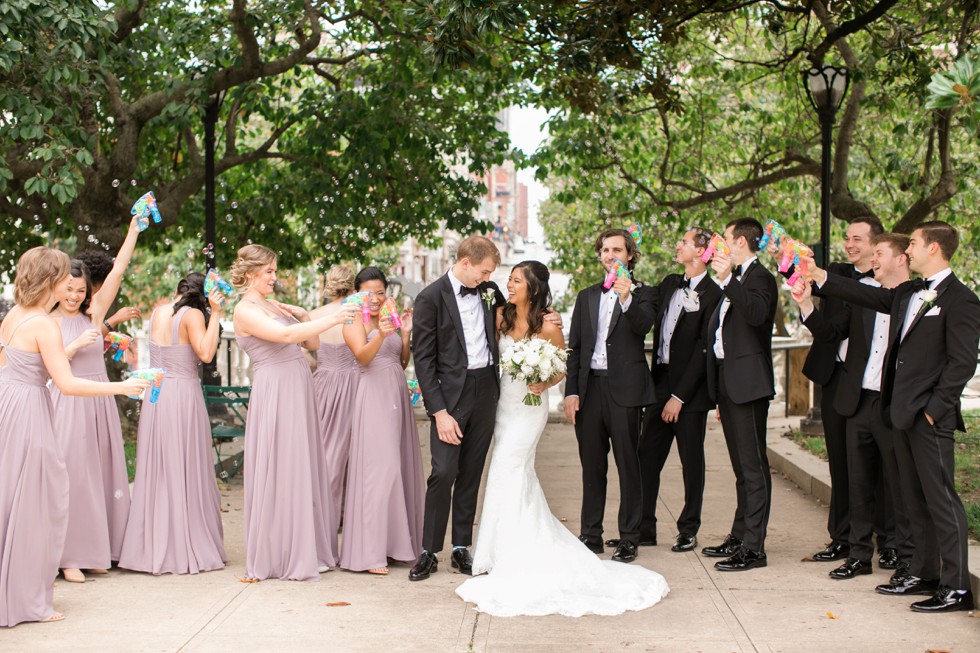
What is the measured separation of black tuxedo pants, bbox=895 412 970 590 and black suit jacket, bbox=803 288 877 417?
2.06 ft

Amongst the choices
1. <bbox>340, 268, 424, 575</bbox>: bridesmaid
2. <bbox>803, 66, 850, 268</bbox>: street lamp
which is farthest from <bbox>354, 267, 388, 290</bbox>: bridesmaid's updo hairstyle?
<bbox>803, 66, 850, 268</bbox>: street lamp

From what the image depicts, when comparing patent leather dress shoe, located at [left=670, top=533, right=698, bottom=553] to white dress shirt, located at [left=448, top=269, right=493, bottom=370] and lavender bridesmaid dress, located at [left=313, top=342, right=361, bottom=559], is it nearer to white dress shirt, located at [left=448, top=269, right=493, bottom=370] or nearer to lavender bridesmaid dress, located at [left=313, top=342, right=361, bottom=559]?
white dress shirt, located at [left=448, top=269, right=493, bottom=370]

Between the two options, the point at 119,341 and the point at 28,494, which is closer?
the point at 28,494

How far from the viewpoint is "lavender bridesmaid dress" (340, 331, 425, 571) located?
7.39 m

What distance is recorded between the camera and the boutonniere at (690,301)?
788 centimetres

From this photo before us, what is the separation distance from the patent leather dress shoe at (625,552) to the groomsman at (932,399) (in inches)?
65.4

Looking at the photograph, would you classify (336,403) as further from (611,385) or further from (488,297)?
(611,385)

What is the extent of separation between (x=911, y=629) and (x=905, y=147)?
13322mm

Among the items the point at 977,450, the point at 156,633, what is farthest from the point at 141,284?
the point at 156,633

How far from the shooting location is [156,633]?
19.3 feet

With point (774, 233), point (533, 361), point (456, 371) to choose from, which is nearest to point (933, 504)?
point (774, 233)

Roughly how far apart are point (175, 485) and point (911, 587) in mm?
4792

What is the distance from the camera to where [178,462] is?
7.46 m

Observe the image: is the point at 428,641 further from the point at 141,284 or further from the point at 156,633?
the point at 141,284
